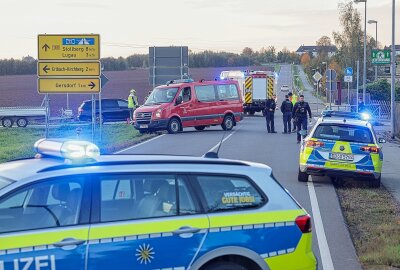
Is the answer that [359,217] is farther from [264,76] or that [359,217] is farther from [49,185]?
[264,76]

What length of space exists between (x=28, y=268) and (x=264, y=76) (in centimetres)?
4702

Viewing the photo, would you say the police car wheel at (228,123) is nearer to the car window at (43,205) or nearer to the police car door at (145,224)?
the police car door at (145,224)

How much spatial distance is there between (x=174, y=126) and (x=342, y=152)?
1911cm

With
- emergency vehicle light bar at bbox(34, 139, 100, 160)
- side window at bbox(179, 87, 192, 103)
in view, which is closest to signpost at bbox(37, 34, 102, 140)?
side window at bbox(179, 87, 192, 103)

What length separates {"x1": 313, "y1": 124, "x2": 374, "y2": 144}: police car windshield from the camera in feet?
54.6

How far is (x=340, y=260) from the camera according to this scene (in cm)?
948

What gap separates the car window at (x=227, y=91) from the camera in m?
36.8

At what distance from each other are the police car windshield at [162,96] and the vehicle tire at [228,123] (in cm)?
284

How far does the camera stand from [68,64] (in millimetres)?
23828

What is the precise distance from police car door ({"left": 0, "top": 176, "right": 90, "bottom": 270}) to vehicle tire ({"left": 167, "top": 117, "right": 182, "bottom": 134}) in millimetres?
28749

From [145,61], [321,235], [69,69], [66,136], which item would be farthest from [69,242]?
[145,61]

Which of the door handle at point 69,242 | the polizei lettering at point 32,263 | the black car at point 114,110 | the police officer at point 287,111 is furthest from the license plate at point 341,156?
the black car at point 114,110

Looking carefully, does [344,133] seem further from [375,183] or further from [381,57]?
[381,57]

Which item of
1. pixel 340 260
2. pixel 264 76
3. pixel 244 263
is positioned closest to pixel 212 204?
pixel 244 263
